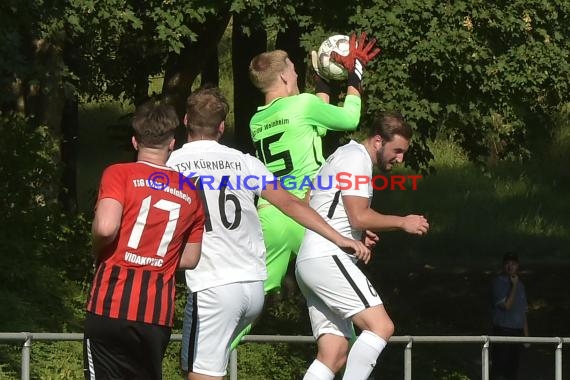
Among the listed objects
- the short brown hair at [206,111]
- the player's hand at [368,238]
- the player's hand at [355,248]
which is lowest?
the player's hand at [355,248]

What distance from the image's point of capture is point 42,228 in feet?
67.9

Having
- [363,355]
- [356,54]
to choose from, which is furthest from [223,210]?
[356,54]

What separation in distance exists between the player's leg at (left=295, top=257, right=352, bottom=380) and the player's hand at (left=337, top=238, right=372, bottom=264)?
485 millimetres

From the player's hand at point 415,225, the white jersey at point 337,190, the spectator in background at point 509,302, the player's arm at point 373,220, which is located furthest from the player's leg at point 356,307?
the spectator in background at point 509,302

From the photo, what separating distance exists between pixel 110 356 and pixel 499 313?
13288mm

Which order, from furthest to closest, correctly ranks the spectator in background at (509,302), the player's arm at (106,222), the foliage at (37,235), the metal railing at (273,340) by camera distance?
the spectator in background at (509,302) < the foliage at (37,235) < the metal railing at (273,340) < the player's arm at (106,222)

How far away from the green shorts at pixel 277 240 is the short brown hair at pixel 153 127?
243cm

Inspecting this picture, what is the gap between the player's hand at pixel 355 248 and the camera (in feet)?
28.2

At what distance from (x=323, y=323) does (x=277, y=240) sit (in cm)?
67

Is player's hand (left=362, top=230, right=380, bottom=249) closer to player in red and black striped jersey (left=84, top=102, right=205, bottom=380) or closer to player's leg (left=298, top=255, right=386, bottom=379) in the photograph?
player's leg (left=298, top=255, right=386, bottom=379)

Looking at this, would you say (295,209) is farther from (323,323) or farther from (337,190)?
(323,323)

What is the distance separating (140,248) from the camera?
23.7 feet

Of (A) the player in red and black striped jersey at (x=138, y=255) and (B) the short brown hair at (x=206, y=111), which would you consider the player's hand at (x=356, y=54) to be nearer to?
(B) the short brown hair at (x=206, y=111)

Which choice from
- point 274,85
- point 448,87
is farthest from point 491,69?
point 274,85
